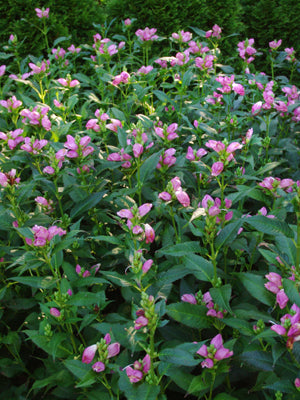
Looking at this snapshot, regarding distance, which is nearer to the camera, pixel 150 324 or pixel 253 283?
pixel 150 324

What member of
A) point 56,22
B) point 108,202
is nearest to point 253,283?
point 108,202

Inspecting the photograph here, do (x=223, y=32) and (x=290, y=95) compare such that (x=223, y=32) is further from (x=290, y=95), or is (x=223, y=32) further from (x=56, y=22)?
(x=290, y=95)

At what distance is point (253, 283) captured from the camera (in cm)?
139

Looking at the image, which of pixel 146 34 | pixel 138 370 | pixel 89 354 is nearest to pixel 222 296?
pixel 138 370

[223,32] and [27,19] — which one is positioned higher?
[27,19]

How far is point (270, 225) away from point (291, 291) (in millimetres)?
258

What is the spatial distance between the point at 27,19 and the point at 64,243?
13.6 ft

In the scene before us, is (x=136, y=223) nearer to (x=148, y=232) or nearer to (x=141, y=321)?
(x=148, y=232)

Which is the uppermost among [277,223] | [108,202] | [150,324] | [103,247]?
[277,223]

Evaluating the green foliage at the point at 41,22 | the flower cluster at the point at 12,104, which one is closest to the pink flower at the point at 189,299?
the flower cluster at the point at 12,104

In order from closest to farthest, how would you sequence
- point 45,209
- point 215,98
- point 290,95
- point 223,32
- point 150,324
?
point 150,324 < point 45,209 < point 215,98 < point 290,95 < point 223,32

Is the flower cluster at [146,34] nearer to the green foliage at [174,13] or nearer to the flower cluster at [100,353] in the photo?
the green foliage at [174,13]

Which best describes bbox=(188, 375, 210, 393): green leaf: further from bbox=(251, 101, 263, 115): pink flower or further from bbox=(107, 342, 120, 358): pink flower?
bbox=(251, 101, 263, 115): pink flower

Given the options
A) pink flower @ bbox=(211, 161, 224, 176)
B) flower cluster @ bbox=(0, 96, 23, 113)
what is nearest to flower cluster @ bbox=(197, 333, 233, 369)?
pink flower @ bbox=(211, 161, 224, 176)
